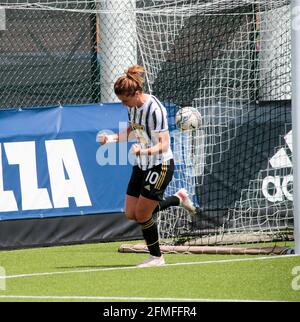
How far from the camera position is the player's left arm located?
10.4 m

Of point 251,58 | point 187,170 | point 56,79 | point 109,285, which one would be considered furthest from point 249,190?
point 109,285

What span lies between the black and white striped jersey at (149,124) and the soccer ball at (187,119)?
6.20 ft

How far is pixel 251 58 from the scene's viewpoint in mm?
14016

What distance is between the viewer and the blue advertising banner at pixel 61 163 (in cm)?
1330

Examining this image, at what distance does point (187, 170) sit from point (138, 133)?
301 centimetres

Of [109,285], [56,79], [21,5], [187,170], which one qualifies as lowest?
[109,285]

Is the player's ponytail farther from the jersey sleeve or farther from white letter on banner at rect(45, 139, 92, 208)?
white letter on banner at rect(45, 139, 92, 208)

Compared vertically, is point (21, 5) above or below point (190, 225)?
above

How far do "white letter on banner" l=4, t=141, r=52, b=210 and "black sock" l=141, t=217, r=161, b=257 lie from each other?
8.67ft

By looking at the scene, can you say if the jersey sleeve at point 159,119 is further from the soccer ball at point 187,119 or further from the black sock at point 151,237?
the soccer ball at point 187,119

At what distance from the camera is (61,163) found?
13508 millimetres

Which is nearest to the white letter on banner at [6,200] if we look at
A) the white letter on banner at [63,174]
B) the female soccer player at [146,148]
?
the white letter on banner at [63,174]

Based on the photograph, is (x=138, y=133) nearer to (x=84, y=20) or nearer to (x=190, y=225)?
(x=190, y=225)

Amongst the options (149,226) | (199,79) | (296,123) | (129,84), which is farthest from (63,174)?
(296,123)
